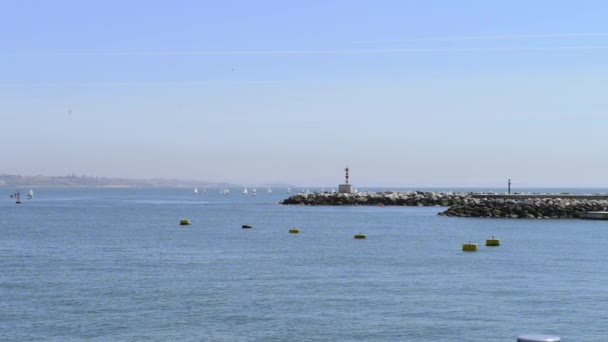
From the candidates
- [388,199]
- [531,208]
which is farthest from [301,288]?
[388,199]

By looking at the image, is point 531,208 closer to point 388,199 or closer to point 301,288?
point 388,199

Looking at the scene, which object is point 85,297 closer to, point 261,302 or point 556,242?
point 261,302

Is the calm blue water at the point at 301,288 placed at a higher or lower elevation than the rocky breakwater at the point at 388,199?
lower

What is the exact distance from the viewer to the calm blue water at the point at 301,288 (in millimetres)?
32656

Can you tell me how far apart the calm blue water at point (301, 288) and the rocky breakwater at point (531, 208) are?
29588 millimetres

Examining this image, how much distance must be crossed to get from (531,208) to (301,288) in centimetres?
7411

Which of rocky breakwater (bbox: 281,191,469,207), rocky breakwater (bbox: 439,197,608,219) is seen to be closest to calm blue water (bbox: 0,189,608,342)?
rocky breakwater (bbox: 439,197,608,219)

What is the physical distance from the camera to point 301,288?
1708 inches

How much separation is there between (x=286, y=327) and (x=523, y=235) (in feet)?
175

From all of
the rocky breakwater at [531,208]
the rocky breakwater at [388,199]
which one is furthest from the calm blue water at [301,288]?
the rocky breakwater at [388,199]

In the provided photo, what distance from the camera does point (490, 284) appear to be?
45188mm

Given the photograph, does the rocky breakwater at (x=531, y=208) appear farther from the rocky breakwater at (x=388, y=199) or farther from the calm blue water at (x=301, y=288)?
the rocky breakwater at (x=388, y=199)

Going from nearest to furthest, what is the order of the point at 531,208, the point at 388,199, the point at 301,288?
the point at 301,288 < the point at 531,208 < the point at 388,199

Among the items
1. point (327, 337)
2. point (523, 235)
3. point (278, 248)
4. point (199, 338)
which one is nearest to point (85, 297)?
point (199, 338)
